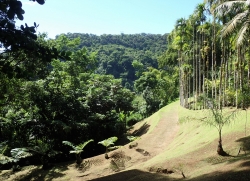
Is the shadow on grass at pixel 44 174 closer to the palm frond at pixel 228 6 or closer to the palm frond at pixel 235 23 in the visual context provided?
the palm frond at pixel 235 23

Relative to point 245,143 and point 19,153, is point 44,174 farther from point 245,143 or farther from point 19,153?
point 245,143

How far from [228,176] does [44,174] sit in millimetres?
13327

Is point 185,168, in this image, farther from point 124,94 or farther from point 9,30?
point 124,94

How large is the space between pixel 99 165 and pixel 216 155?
895cm

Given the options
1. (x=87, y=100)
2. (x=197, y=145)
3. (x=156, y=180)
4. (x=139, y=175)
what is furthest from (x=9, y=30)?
(x=87, y=100)

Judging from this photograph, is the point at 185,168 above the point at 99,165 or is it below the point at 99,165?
above

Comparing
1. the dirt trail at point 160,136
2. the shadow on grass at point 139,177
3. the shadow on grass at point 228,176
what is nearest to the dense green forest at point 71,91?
the dirt trail at point 160,136

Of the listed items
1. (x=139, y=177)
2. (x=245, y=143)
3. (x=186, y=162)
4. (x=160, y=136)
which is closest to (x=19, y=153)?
(x=139, y=177)

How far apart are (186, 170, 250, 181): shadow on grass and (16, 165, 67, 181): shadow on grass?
11.1 metres

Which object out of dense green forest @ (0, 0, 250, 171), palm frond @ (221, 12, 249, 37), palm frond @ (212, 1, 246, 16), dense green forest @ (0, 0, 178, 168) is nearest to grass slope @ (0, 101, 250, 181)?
dense green forest @ (0, 0, 250, 171)

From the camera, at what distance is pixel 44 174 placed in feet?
59.9

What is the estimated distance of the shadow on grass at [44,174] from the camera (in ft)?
57.7

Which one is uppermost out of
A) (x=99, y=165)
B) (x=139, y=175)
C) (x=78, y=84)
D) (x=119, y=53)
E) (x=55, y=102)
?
(x=119, y=53)

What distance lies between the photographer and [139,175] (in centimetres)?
1238
